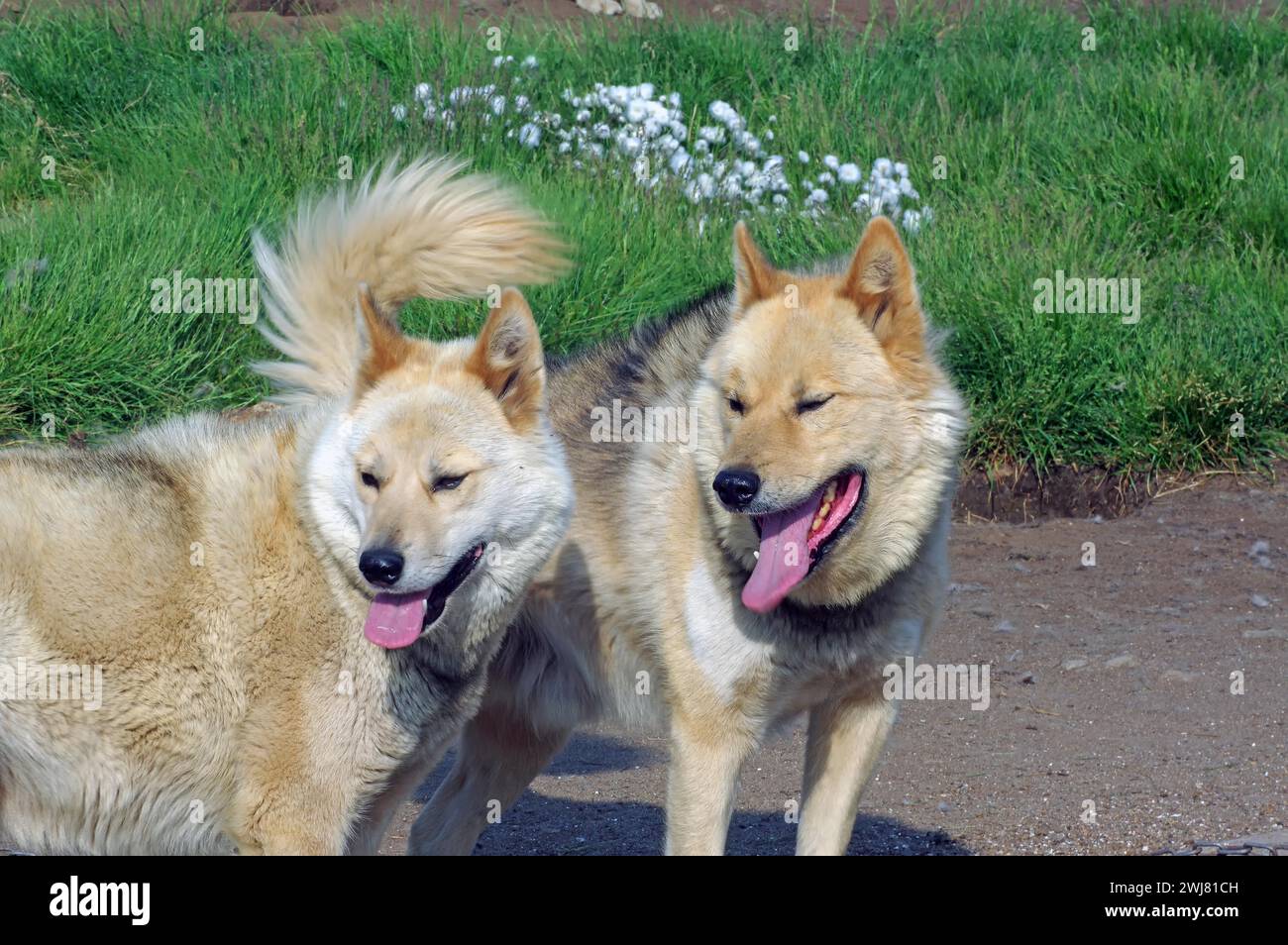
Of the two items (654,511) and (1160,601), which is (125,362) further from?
(1160,601)

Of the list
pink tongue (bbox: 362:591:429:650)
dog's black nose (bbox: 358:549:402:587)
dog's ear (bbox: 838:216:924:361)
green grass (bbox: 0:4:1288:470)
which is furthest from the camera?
green grass (bbox: 0:4:1288:470)

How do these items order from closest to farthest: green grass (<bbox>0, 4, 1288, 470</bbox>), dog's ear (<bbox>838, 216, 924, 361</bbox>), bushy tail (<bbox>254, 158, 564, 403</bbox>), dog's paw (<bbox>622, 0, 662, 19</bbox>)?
dog's ear (<bbox>838, 216, 924, 361</bbox>)
bushy tail (<bbox>254, 158, 564, 403</bbox>)
green grass (<bbox>0, 4, 1288, 470</bbox>)
dog's paw (<bbox>622, 0, 662, 19</bbox>)

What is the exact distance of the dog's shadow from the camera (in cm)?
482

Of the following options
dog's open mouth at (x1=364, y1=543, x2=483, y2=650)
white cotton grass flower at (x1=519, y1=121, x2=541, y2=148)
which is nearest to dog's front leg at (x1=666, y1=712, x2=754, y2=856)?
dog's open mouth at (x1=364, y1=543, x2=483, y2=650)

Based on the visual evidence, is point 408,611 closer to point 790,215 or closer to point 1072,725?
point 1072,725

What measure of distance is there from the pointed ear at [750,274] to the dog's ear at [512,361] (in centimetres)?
61

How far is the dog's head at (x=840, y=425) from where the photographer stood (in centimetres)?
380

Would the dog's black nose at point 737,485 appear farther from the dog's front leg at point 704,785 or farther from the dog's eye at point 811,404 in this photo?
the dog's front leg at point 704,785

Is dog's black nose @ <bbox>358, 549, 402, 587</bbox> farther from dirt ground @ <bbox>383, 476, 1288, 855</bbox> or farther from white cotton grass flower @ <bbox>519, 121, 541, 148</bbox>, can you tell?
white cotton grass flower @ <bbox>519, 121, 541, 148</bbox>

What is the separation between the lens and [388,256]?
4.21 metres

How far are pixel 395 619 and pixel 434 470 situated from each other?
0.36 m

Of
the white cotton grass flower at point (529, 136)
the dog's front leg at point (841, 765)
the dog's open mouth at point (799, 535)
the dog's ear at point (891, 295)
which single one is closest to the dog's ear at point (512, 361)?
the dog's open mouth at point (799, 535)

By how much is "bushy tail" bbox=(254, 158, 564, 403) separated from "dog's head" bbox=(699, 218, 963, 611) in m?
0.73

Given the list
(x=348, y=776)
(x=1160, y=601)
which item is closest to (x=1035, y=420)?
(x=1160, y=601)
